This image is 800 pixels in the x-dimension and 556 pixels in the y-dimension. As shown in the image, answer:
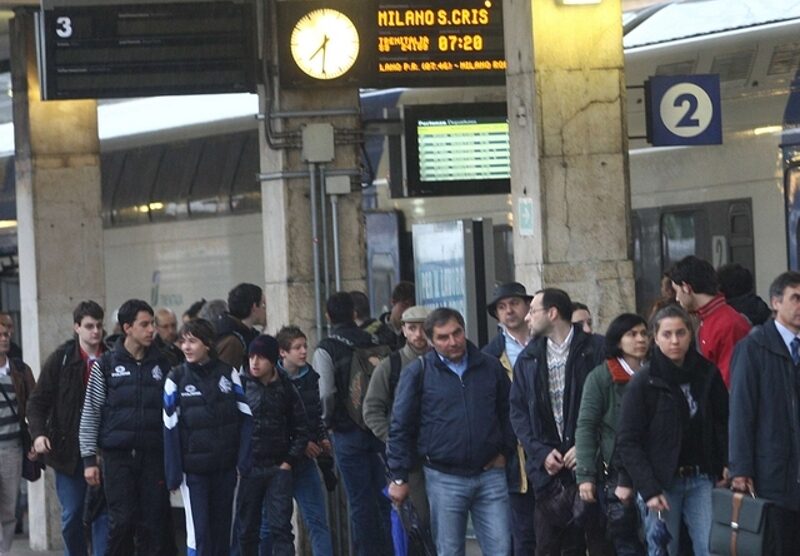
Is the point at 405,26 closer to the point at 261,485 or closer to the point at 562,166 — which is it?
the point at 562,166

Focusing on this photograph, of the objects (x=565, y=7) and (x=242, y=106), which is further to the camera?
(x=242, y=106)

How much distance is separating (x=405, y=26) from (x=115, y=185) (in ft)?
32.4

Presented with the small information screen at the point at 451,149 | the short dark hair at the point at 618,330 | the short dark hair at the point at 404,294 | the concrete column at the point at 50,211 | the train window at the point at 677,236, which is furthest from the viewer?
the concrete column at the point at 50,211

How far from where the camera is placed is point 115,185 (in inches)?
866

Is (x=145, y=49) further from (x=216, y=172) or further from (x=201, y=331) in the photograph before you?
(x=216, y=172)

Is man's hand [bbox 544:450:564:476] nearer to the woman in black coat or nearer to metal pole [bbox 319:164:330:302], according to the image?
the woman in black coat

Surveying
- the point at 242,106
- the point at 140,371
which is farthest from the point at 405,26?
the point at 242,106

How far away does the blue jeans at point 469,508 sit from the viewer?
8836mm

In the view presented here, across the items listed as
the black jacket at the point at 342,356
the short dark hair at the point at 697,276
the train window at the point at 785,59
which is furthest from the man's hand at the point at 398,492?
the train window at the point at 785,59

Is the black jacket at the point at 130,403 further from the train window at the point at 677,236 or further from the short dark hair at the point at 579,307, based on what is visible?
the train window at the point at 677,236

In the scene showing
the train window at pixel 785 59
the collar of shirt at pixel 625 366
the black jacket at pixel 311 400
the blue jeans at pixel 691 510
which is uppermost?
the train window at pixel 785 59

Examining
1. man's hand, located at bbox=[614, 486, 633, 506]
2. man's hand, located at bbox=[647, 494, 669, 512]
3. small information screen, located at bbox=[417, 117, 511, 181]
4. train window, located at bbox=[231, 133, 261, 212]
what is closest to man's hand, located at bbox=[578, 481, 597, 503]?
man's hand, located at bbox=[614, 486, 633, 506]

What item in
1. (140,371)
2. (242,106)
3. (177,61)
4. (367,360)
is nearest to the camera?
(140,371)

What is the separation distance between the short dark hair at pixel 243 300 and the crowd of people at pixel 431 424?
2 cm
